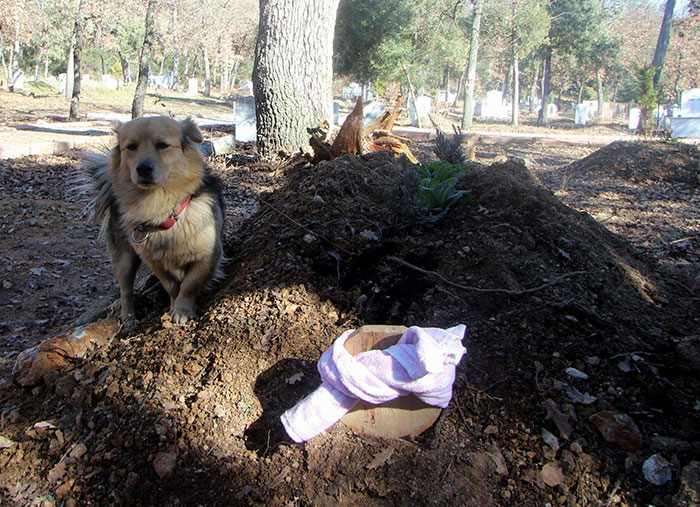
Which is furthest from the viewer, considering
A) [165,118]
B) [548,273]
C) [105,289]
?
[105,289]

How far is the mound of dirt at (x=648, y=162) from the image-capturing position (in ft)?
29.6

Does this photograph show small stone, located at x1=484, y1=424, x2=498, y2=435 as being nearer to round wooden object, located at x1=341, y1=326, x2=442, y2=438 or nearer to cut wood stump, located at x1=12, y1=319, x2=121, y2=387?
round wooden object, located at x1=341, y1=326, x2=442, y2=438

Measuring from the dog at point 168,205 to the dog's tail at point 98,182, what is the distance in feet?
0.06

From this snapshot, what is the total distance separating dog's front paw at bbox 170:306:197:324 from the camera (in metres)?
2.99

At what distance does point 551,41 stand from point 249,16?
27.2 meters

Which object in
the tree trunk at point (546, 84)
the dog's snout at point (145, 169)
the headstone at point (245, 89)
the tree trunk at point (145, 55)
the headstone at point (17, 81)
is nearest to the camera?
the dog's snout at point (145, 169)

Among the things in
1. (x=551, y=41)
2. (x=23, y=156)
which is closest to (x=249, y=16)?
(x=551, y=41)

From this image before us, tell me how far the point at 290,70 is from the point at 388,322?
5909mm

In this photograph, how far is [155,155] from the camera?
118 inches

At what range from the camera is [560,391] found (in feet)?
6.95

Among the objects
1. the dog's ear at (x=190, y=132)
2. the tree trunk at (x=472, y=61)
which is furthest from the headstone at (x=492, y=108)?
the dog's ear at (x=190, y=132)

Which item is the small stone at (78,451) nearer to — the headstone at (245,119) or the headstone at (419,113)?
the headstone at (245,119)

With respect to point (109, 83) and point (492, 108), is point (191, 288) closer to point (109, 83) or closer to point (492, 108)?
point (492, 108)

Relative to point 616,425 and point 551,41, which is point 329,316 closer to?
point 616,425
